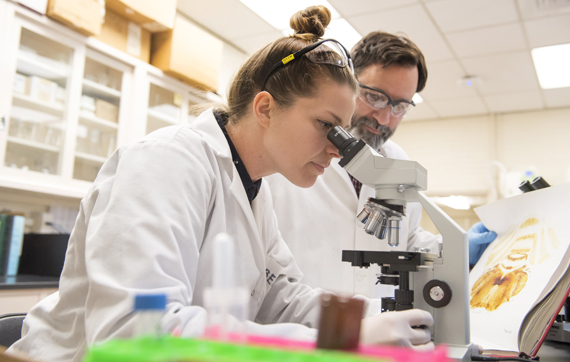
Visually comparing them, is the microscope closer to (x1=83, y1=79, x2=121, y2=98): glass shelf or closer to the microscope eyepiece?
the microscope eyepiece

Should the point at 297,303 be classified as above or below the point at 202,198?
below

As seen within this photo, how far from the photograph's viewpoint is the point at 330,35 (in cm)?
128

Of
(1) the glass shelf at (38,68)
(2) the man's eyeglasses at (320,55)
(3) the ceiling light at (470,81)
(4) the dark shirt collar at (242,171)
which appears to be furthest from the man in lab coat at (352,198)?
(3) the ceiling light at (470,81)

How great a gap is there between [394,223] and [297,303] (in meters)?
0.37

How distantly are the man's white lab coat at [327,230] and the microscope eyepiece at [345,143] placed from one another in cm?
67

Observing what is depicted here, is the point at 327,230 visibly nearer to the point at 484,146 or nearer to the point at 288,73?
the point at 288,73

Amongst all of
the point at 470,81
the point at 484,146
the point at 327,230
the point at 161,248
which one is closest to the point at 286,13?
the point at 470,81

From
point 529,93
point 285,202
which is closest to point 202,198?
point 285,202

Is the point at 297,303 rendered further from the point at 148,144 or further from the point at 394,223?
the point at 148,144

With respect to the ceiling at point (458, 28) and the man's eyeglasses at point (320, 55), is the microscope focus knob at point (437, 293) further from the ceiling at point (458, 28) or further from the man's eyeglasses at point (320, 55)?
the ceiling at point (458, 28)

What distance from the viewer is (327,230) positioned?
1.67 metres

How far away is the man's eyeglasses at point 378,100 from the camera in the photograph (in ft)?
5.52

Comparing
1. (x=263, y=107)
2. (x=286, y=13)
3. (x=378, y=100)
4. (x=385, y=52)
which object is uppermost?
(x=286, y=13)

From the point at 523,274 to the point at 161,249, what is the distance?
891 millimetres
